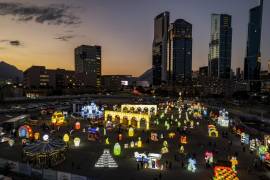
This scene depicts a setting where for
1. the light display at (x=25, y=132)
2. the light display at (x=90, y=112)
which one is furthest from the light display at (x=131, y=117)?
the light display at (x=25, y=132)

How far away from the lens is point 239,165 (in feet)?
79.7

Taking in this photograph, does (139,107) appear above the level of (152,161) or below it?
above

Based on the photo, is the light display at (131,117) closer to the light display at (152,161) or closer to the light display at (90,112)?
the light display at (90,112)

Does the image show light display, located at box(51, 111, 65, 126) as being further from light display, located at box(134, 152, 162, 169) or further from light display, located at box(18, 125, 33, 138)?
light display, located at box(134, 152, 162, 169)

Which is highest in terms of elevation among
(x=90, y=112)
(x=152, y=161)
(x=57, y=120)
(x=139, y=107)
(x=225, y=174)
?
(x=139, y=107)

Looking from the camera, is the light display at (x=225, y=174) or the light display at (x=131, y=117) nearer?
the light display at (x=225, y=174)

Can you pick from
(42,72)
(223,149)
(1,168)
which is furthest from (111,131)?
(42,72)

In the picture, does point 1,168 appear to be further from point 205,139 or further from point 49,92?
point 49,92

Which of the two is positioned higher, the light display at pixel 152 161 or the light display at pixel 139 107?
the light display at pixel 139 107

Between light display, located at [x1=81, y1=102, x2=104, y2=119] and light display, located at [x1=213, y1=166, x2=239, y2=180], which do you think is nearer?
light display, located at [x1=213, y1=166, x2=239, y2=180]

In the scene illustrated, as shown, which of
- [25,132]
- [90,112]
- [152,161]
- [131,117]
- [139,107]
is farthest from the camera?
[139,107]

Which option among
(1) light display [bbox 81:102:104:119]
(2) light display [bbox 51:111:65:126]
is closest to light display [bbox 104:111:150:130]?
(1) light display [bbox 81:102:104:119]

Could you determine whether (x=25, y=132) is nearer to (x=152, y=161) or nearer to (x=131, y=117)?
(x=131, y=117)

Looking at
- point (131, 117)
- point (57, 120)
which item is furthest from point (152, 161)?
point (57, 120)
